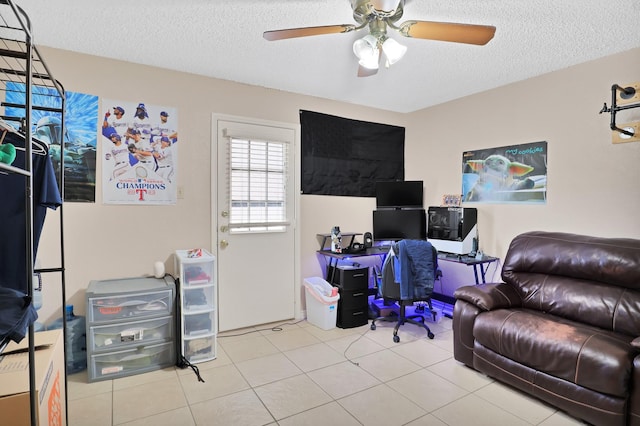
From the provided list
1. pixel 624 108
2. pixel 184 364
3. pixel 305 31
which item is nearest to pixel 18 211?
pixel 305 31

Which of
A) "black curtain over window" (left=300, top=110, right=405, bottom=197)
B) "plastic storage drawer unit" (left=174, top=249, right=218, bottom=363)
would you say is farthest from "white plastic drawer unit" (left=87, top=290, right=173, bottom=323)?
"black curtain over window" (left=300, top=110, right=405, bottom=197)

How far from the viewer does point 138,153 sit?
10.2ft

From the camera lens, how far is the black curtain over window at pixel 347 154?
4027mm

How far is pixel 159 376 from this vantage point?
2670mm

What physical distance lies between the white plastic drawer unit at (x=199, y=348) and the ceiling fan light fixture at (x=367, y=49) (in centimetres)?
253

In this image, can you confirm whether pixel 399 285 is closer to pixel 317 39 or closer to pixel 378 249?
pixel 378 249

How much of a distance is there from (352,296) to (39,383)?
110 inches

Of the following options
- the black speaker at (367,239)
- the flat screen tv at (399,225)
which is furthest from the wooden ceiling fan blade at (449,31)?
the black speaker at (367,239)

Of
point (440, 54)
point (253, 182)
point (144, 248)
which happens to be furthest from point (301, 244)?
point (440, 54)

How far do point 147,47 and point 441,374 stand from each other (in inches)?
139

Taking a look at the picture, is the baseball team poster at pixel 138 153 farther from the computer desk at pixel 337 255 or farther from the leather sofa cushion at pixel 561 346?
the leather sofa cushion at pixel 561 346

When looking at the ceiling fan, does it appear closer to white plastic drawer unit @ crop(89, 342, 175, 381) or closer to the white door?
the white door

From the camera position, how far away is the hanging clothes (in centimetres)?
131

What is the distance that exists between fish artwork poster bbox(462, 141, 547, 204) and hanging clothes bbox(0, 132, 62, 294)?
3808 millimetres
